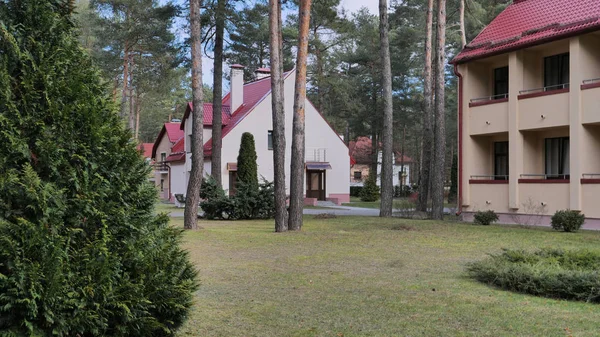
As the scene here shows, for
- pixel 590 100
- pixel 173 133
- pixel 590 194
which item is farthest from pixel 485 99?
pixel 173 133

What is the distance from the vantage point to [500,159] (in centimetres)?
2258

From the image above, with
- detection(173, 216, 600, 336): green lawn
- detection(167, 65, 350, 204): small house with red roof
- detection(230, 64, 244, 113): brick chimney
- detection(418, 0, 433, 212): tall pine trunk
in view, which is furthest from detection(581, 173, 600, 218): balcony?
detection(230, 64, 244, 113): brick chimney

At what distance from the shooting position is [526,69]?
20.8 meters

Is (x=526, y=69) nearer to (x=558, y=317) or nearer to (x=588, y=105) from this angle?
(x=588, y=105)

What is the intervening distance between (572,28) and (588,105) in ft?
8.40

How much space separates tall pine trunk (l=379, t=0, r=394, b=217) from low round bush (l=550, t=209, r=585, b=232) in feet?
24.7

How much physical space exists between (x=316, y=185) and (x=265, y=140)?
244 inches

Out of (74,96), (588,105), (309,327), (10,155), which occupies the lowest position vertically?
(309,327)

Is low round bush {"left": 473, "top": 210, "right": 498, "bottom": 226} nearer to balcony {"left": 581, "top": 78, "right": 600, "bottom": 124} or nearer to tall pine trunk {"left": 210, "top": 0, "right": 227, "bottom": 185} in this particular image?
balcony {"left": 581, "top": 78, "right": 600, "bottom": 124}

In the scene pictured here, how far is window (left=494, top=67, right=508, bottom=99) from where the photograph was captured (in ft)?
73.0

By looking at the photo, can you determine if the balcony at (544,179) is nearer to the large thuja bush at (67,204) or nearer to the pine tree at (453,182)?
the pine tree at (453,182)

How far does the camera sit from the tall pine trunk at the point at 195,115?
1702 centimetres

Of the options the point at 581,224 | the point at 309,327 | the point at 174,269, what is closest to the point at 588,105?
the point at 581,224

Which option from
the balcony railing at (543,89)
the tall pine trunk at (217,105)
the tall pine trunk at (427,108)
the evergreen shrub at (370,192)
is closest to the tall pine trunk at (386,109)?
the tall pine trunk at (427,108)
